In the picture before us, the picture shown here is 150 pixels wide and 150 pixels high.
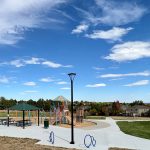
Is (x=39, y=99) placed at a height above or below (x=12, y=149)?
above

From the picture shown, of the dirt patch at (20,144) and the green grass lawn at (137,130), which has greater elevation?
the green grass lawn at (137,130)

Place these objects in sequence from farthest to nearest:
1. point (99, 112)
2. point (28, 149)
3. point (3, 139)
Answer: point (99, 112), point (3, 139), point (28, 149)

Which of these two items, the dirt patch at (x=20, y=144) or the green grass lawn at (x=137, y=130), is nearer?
the dirt patch at (x=20, y=144)

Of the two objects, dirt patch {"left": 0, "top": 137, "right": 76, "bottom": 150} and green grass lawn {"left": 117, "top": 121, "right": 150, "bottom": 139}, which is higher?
green grass lawn {"left": 117, "top": 121, "right": 150, "bottom": 139}

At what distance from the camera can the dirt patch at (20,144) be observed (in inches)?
886

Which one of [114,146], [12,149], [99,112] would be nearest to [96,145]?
[114,146]

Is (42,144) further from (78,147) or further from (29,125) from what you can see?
(29,125)

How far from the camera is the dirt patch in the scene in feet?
73.9

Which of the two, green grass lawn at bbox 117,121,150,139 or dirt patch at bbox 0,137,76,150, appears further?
green grass lawn at bbox 117,121,150,139

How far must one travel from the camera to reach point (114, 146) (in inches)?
918

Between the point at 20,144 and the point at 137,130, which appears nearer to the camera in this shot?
the point at 20,144

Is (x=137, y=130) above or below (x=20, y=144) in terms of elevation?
above

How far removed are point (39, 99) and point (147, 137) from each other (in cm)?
6908

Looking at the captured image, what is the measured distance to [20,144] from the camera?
24.3 m
